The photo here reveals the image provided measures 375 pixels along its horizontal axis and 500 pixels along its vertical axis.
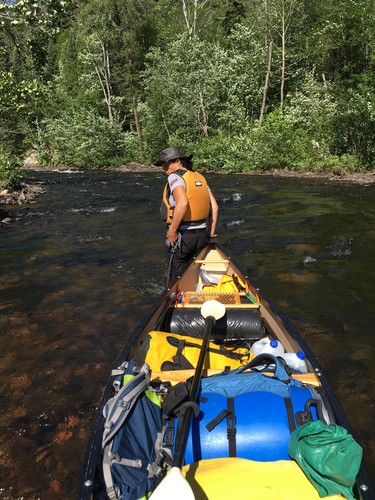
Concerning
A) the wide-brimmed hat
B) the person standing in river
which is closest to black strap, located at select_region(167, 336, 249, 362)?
the person standing in river

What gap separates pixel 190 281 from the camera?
5727 mm

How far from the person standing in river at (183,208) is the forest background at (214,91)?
18.5 feet

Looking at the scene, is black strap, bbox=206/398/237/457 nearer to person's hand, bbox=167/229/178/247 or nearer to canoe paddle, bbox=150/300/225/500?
canoe paddle, bbox=150/300/225/500

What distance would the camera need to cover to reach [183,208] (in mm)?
4789

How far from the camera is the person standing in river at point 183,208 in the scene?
485 cm

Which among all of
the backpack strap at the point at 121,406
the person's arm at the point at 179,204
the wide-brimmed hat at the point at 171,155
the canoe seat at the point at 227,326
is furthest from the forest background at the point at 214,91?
the backpack strap at the point at 121,406

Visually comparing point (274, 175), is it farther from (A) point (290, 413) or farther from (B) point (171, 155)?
(A) point (290, 413)

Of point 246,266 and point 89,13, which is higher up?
point 89,13

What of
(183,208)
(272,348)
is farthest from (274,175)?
(272,348)

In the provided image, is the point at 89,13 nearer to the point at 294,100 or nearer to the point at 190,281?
the point at 294,100

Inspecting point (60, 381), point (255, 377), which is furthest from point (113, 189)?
point (255, 377)

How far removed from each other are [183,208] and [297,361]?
2285mm

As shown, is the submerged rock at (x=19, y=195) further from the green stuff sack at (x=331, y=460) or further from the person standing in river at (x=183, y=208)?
the green stuff sack at (x=331, y=460)

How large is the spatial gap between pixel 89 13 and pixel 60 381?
3433 cm
